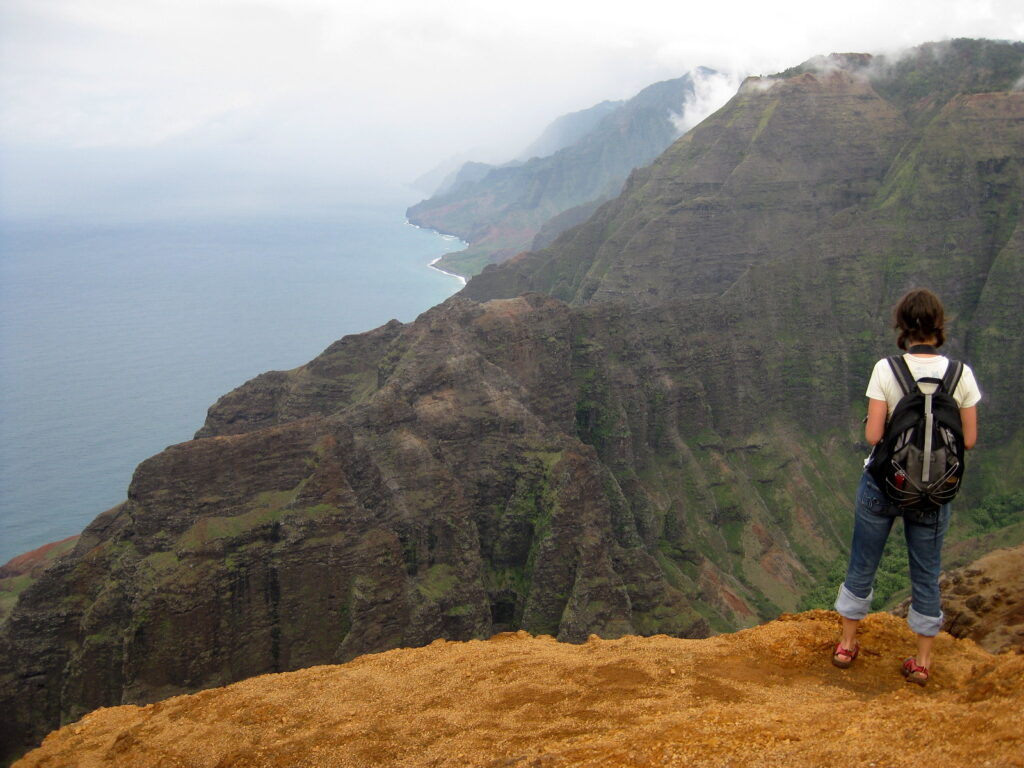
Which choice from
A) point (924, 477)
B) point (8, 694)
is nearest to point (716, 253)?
point (8, 694)

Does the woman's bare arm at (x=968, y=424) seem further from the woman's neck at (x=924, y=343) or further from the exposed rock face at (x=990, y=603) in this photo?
the exposed rock face at (x=990, y=603)

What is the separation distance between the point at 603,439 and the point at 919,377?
60.1 m

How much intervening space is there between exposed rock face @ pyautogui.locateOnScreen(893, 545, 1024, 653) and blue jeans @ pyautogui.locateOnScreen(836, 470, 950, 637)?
9.71 feet

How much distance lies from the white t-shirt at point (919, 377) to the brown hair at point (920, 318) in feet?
0.80

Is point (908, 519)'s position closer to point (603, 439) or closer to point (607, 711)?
point (607, 711)

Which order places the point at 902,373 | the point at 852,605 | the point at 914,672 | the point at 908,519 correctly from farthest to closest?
the point at 852,605 < the point at 914,672 < the point at 908,519 < the point at 902,373

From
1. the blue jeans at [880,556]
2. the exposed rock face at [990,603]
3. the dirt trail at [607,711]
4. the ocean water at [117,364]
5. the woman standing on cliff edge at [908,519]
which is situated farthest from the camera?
the ocean water at [117,364]

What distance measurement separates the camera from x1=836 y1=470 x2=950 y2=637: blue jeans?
10.1 meters

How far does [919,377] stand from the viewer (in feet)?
31.1

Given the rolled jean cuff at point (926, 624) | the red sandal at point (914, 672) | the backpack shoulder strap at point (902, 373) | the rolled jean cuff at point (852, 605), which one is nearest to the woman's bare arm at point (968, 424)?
the backpack shoulder strap at point (902, 373)

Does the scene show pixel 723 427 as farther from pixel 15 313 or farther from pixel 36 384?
pixel 15 313

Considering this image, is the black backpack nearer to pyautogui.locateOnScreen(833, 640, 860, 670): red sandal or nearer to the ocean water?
pyautogui.locateOnScreen(833, 640, 860, 670): red sandal

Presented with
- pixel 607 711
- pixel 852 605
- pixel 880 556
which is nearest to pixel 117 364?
pixel 607 711

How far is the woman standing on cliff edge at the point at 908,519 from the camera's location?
9.52 meters
